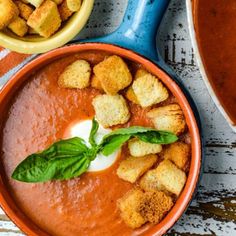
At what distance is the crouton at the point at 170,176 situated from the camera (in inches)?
71.6

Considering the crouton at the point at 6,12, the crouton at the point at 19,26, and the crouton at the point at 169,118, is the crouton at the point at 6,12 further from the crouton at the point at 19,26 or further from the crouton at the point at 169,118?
the crouton at the point at 169,118

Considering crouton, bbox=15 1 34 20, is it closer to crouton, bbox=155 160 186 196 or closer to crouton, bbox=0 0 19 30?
crouton, bbox=0 0 19 30

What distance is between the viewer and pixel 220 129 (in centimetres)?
193

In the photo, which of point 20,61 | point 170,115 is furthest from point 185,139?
point 20,61

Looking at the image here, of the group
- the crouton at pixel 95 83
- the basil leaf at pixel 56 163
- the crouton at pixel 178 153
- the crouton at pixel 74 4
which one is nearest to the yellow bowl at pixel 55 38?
the crouton at pixel 74 4

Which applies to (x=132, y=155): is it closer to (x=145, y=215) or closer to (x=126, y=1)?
(x=145, y=215)

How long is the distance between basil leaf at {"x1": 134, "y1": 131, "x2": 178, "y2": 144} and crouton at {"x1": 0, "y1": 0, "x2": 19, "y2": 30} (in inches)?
16.3

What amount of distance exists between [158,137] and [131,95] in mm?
145

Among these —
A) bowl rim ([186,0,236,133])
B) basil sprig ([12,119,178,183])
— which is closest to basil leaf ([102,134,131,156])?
basil sprig ([12,119,178,183])

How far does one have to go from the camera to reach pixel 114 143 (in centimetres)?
177

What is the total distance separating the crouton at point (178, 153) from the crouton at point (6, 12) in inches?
19.6

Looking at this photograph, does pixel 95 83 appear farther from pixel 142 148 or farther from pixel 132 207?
pixel 132 207

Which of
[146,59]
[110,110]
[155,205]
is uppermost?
[146,59]

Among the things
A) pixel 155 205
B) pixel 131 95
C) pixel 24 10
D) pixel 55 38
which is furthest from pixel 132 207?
pixel 24 10
